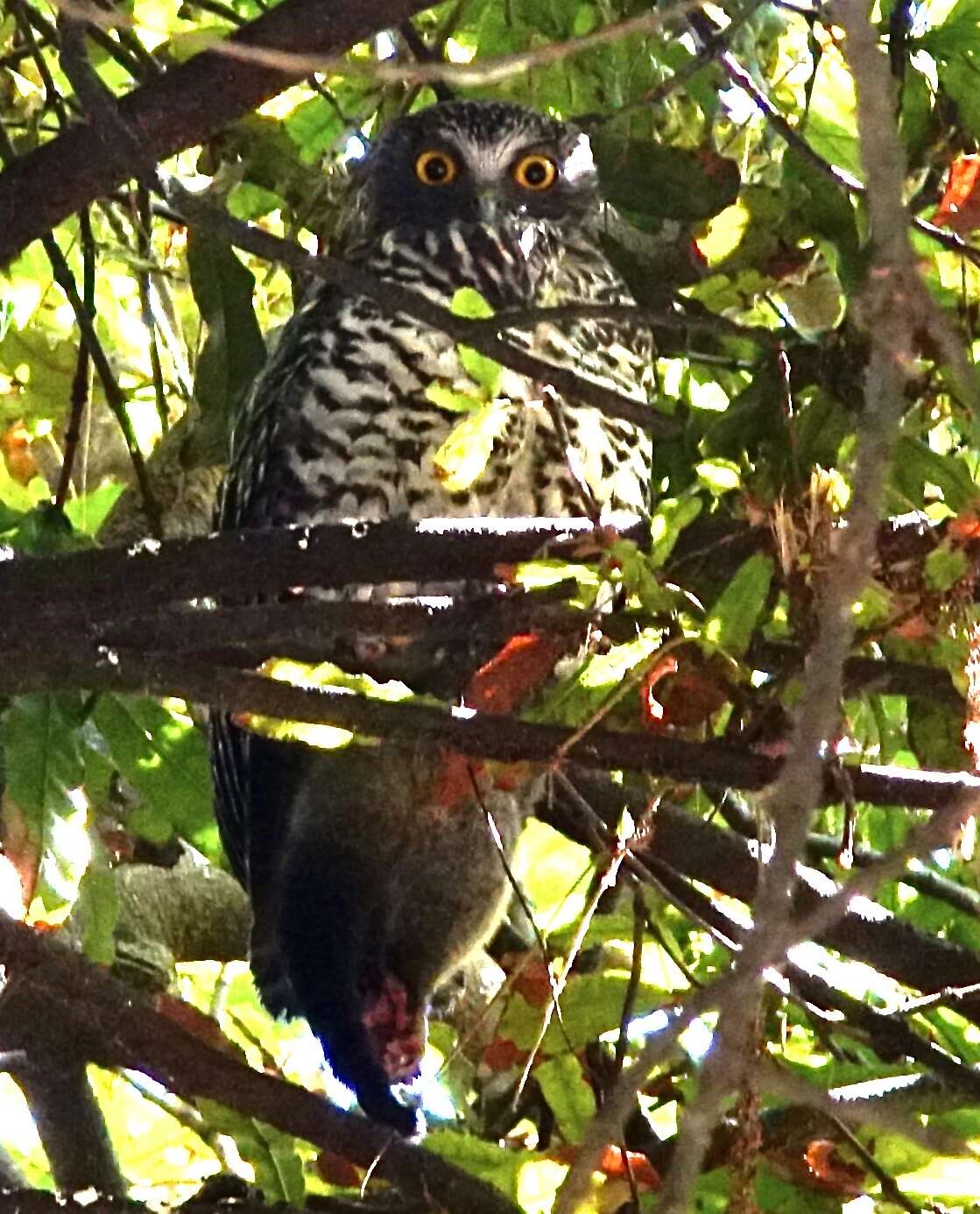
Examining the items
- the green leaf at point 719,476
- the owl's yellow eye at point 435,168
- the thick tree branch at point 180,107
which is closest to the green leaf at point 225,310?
the thick tree branch at point 180,107

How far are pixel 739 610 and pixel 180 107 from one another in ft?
2.24

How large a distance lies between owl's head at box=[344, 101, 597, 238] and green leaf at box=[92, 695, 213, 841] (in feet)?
3.44

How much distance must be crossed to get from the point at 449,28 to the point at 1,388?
88 cm

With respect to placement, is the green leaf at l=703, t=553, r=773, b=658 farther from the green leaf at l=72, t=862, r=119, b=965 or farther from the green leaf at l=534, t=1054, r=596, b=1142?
the green leaf at l=72, t=862, r=119, b=965

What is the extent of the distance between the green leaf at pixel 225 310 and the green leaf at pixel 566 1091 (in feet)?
2.91

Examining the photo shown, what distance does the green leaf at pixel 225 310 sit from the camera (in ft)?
8.17

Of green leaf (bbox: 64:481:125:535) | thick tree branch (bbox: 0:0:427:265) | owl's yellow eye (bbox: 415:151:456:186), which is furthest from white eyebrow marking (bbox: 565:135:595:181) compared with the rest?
thick tree branch (bbox: 0:0:427:265)

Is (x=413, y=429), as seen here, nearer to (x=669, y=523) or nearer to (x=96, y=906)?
(x=96, y=906)

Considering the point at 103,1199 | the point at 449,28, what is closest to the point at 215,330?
the point at 449,28

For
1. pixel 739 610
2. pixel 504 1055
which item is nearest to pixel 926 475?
pixel 739 610

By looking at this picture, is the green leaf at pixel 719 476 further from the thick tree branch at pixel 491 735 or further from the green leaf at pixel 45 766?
the green leaf at pixel 45 766

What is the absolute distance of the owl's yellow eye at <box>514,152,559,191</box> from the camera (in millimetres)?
3166

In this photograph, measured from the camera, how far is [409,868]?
111 inches

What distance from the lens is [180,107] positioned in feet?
6.15
